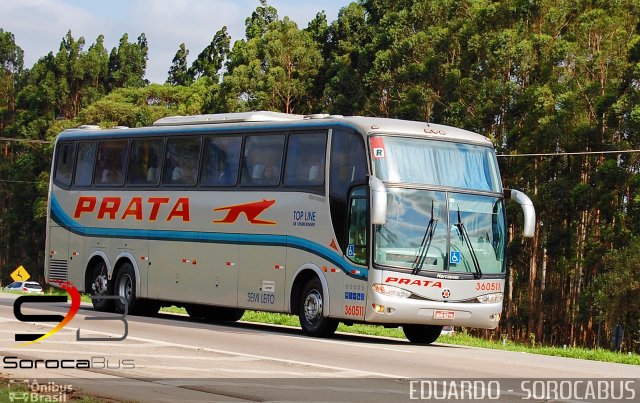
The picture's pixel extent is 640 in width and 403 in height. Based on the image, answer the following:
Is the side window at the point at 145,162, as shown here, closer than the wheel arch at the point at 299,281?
No

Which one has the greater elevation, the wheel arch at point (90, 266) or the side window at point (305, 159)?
the side window at point (305, 159)

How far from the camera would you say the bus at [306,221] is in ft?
73.8

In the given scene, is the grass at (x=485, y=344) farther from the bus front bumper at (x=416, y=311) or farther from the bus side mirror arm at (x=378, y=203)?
the bus side mirror arm at (x=378, y=203)

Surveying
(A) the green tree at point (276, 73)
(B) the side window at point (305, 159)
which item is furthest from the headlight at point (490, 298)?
(A) the green tree at point (276, 73)

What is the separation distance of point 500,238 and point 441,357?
14.8 ft

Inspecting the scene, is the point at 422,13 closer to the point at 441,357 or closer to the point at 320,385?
the point at 441,357

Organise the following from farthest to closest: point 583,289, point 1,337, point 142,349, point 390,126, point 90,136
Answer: point 583,289 < point 90,136 < point 390,126 < point 1,337 < point 142,349

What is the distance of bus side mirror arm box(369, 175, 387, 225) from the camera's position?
2156cm

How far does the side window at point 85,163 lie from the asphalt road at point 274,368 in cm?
774

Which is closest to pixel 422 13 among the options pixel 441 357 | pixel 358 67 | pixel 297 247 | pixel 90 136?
pixel 358 67

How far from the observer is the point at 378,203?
850 inches

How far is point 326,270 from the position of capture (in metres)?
23.4

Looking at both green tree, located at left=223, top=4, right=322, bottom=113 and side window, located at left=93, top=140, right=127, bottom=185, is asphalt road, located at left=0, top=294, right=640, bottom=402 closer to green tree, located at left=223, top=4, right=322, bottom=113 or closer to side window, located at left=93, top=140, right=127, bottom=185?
side window, located at left=93, top=140, right=127, bottom=185

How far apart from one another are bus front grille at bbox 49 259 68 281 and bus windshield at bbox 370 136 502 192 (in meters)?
10.8
